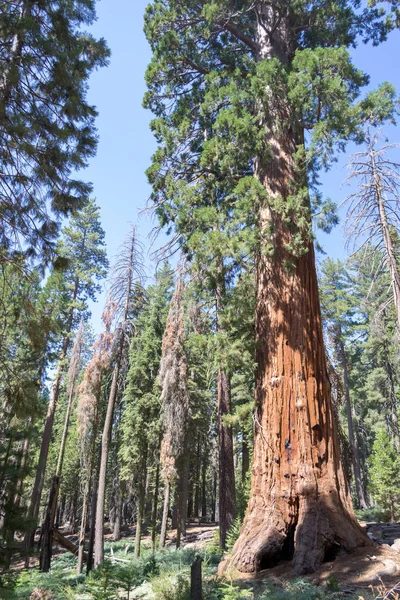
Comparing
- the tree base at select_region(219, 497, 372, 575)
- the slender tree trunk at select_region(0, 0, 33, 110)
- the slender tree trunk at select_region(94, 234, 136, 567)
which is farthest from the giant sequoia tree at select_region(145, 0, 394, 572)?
the slender tree trunk at select_region(94, 234, 136, 567)

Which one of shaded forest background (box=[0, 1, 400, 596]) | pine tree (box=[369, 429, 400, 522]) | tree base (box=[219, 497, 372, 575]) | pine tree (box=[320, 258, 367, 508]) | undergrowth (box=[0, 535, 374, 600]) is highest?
pine tree (box=[320, 258, 367, 508])

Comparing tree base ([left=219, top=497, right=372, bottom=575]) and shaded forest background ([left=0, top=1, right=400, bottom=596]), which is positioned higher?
shaded forest background ([left=0, top=1, right=400, bottom=596])

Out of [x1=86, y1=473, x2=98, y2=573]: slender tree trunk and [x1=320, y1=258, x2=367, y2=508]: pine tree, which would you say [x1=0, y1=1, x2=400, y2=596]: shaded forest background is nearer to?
[x1=86, y1=473, x2=98, y2=573]: slender tree trunk

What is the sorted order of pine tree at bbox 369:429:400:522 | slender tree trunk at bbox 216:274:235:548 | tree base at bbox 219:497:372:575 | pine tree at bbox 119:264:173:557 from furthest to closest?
pine tree at bbox 369:429:400:522 < pine tree at bbox 119:264:173:557 < slender tree trunk at bbox 216:274:235:548 < tree base at bbox 219:497:372:575

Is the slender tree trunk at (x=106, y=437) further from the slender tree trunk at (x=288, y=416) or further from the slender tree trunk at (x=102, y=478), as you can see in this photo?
the slender tree trunk at (x=288, y=416)

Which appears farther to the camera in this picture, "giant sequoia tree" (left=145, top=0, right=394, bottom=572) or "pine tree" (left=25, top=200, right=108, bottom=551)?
"pine tree" (left=25, top=200, right=108, bottom=551)

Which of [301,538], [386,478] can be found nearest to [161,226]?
[301,538]

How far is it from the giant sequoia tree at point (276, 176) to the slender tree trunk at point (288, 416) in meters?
0.02

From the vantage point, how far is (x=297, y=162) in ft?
23.6

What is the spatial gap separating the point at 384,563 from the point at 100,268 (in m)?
18.8

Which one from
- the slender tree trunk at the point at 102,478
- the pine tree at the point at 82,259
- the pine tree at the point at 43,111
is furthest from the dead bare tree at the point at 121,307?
the pine tree at the point at 43,111

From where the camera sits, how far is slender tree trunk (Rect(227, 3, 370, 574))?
5422 millimetres

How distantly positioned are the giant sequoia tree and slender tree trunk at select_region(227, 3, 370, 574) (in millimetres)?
17

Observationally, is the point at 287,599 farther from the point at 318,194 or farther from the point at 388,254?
A: the point at 388,254
